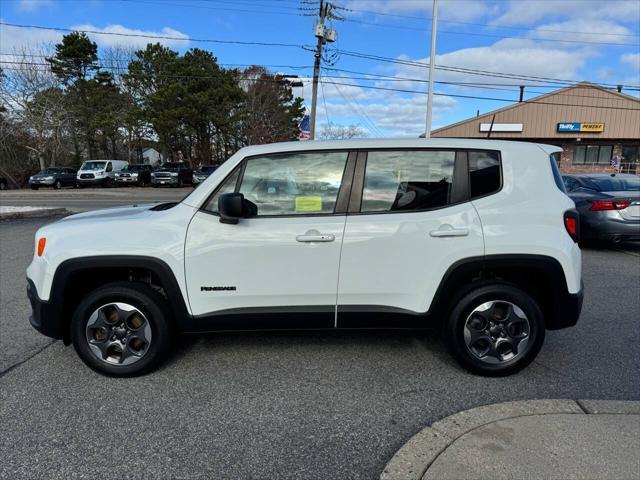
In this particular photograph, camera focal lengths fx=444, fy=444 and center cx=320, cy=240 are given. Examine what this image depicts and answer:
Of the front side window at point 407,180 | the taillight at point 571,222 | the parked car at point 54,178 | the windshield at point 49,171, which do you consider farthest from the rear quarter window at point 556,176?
the windshield at point 49,171

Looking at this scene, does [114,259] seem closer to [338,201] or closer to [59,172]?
[338,201]

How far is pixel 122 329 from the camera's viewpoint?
3.35 m

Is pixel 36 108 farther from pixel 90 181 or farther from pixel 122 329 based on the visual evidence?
pixel 122 329

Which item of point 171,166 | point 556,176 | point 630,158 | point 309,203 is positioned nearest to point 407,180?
point 309,203

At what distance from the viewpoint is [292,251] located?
10.6 ft

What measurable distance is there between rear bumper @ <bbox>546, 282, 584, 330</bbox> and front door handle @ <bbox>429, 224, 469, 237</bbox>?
2.86 feet

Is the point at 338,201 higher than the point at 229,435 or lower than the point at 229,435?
higher

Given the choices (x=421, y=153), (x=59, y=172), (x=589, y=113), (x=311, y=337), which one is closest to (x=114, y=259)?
(x=311, y=337)

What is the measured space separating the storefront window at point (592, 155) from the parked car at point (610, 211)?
1373 inches

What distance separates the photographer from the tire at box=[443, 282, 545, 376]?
130 inches

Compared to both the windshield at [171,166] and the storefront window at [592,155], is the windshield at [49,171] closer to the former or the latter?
the windshield at [171,166]

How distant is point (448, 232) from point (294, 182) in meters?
1.20

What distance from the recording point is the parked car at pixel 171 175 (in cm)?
3294

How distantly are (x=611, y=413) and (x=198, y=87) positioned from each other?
40013mm
